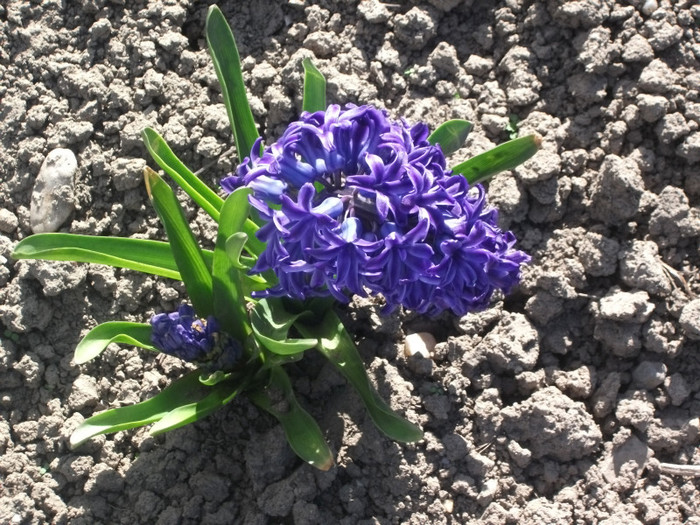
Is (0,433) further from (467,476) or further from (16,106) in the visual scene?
(467,476)

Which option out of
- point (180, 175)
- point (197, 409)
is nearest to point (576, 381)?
point (197, 409)

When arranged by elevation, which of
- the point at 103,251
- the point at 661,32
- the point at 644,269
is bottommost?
the point at 644,269

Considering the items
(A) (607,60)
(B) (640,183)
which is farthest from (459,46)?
(B) (640,183)

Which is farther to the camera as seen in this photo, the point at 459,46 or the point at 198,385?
the point at 459,46

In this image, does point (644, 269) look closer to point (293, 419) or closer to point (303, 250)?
point (293, 419)

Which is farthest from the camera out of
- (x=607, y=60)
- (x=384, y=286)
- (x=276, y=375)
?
(x=607, y=60)

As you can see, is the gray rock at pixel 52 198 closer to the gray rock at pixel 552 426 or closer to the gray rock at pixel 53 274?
the gray rock at pixel 53 274

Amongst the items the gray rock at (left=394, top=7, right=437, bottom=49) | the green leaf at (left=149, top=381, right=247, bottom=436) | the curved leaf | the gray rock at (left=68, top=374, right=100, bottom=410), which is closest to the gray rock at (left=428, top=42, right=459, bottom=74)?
the gray rock at (left=394, top=7, right=437, bottom=49)
